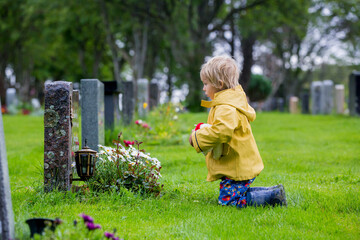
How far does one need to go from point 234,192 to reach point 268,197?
0.32 m

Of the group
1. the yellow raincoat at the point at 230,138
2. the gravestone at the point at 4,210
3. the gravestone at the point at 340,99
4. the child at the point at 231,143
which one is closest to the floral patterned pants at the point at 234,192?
the child at the point at 231,143

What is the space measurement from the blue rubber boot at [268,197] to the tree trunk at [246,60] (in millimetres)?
24771

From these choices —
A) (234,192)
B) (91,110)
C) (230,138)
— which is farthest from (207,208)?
(91,110)

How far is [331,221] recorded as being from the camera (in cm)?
368

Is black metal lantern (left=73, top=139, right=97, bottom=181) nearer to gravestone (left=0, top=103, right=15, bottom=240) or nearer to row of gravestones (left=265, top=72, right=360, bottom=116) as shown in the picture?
→ gravestone (left=0, top=103, right=15, bottom=240)

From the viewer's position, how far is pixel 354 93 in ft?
54.2

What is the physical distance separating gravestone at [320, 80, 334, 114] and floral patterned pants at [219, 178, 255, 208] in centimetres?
1734

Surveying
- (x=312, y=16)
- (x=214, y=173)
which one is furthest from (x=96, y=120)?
(x=312, y=16)

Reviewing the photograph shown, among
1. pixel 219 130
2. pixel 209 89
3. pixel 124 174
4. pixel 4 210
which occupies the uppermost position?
pixel 209 89

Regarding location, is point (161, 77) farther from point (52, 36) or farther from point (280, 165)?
point (280, 165)

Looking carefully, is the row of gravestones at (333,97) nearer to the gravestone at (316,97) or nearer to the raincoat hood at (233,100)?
the gravestone at (316,97)

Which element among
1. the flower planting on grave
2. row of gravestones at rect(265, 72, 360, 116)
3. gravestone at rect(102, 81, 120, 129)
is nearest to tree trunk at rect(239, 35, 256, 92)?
row of gravestones at rect(265, 72, 360, 116)

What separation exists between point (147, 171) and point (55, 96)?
122cm

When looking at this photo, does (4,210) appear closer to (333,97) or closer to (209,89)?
(209,89)
